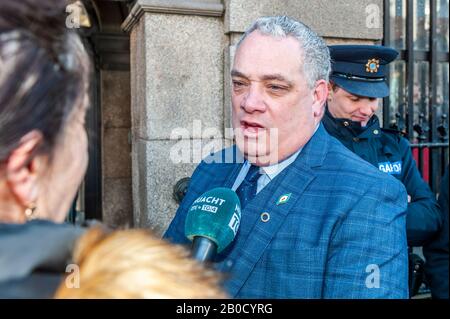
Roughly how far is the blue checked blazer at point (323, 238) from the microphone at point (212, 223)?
12 cm

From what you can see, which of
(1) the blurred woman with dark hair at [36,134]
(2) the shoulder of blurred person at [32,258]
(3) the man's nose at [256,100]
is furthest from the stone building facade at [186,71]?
(2) the shoulder of blurred person at [32,258]

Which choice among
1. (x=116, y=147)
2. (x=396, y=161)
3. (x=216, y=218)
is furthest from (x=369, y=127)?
(x=116, y=147)

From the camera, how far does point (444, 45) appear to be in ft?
16.8

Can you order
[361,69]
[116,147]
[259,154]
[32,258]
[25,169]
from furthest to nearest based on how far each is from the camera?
[116,147] < [361,69] < [259,154] < [25,169] < [32,258]

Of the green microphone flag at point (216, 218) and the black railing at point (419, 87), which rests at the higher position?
the black railing at point (419, 87)

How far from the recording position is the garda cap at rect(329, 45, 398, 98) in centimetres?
310

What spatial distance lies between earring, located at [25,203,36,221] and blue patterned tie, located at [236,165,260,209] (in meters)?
1.14

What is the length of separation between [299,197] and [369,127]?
1.37m

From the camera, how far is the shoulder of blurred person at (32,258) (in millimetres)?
816

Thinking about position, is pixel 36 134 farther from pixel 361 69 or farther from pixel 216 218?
pixel 361 69

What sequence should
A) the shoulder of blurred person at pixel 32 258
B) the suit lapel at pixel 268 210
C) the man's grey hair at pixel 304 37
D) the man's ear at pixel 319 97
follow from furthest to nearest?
the man's ear at pixel 319 97 → the man's grey hair at pixel 304 37 → the suit lapel at pixel 268 210 → the shoulder of blurred person at pixel 32 258

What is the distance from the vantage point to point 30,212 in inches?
39.3

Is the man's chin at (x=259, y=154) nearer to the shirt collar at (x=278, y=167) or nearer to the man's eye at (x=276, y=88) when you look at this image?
the shirt collar at (x=278, y=167)
